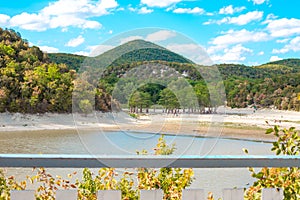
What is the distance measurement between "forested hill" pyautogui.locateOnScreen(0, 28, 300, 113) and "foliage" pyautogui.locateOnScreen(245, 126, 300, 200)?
332 mm

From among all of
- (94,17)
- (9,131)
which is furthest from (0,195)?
(94,17)

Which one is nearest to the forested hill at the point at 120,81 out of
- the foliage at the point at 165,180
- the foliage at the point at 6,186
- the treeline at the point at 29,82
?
the treeline at the point at 29,82

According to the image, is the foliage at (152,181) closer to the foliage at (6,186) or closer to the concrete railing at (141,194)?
the foliage at (6,186)

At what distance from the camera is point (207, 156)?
121 centimetres

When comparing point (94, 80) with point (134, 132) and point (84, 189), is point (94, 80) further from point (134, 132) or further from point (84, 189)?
point (84, 189)

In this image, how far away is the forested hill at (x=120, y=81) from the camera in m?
1.47

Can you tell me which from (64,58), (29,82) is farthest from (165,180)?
(64,58)

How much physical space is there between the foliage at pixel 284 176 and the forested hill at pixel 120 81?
0.33 metres

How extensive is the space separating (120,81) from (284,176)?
0.68 m

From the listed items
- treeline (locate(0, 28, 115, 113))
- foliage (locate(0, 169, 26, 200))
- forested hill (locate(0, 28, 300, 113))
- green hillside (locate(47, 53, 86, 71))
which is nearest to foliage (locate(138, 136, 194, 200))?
forested hill (locate(0, 28, 300, 113))

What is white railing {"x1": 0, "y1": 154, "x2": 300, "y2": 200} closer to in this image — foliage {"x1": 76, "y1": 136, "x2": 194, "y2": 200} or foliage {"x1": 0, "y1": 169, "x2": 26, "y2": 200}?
foliage {"x1": 0, "y1": 169, "x2": 26, "y2": 200}

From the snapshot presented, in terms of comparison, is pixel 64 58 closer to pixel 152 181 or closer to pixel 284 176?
pixel 152 181

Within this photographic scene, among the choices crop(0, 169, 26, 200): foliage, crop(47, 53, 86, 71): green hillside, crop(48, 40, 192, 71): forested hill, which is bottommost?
crop(0, 169, 26, 200): foliage

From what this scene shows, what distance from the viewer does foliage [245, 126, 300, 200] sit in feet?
4.96
